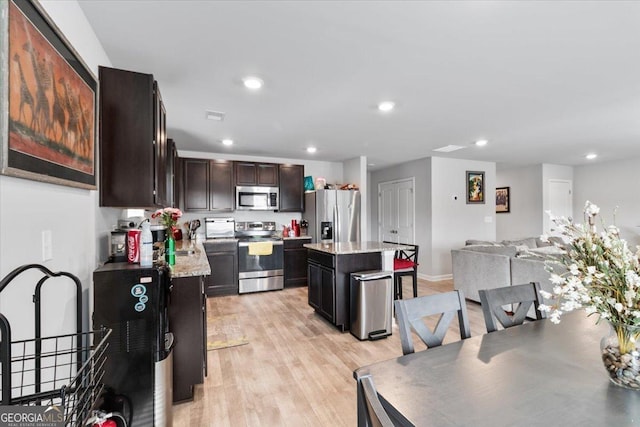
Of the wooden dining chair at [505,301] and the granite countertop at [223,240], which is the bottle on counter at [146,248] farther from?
the granite countertop at [223,240]

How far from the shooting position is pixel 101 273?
168 cm

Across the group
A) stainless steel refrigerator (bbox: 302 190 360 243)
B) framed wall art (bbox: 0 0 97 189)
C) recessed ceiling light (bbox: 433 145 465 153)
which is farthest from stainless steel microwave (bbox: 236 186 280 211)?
framed wall art (bbox: 0 0 97 189)

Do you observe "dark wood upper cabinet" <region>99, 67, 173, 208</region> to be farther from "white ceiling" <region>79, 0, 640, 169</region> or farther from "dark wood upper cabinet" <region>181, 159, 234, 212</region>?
"dark wood upper cabinet" <region>181, 159, 234, 212</region>

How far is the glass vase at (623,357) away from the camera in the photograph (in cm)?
100

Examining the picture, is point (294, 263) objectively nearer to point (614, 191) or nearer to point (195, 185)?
point (195, 185)

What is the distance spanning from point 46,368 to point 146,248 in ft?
3.04

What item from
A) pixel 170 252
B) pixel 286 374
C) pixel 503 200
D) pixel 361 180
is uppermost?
pixel 361 180

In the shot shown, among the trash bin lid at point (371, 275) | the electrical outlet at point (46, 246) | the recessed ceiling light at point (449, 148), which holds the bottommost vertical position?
the trash bin lid at point (371, 275)

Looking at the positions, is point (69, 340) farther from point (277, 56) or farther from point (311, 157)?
point (311, 157)

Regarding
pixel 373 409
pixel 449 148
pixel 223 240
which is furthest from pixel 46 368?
pixel 449 148

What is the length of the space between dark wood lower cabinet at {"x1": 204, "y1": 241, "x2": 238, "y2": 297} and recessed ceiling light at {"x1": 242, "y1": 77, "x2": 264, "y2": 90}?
2964 mm

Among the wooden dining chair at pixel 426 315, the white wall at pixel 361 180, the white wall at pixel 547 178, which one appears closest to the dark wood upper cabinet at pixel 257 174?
the white wall at pixel 361 180

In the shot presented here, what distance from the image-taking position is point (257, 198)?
5.54 meters

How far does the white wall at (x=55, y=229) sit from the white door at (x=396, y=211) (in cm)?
561
